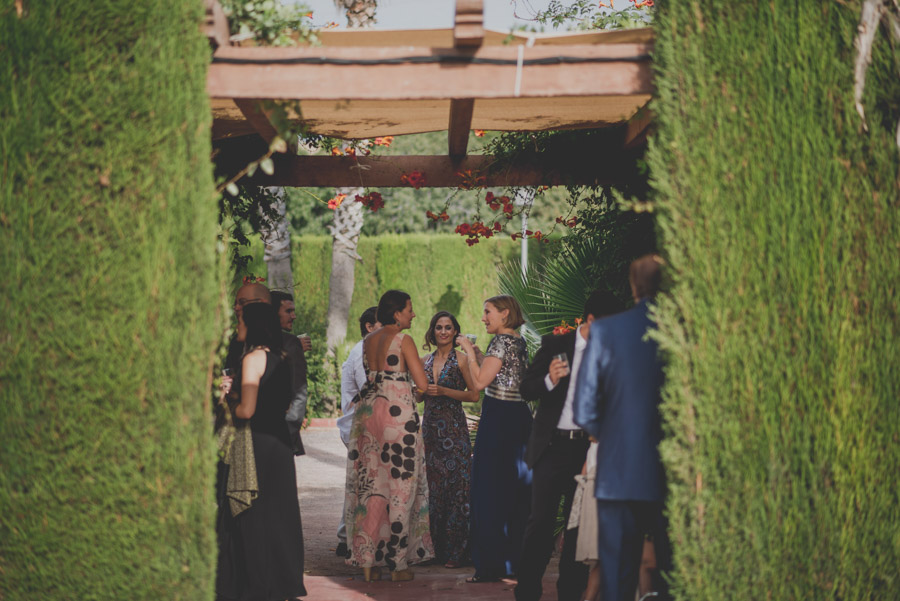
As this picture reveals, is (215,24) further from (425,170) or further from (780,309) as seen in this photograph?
(425,170)

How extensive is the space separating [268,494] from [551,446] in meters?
→ 1.71

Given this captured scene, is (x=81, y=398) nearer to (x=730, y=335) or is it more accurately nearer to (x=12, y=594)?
(x=12, y=594)

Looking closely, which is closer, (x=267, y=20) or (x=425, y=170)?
(x=267, y=20)

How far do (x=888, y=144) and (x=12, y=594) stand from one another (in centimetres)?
403

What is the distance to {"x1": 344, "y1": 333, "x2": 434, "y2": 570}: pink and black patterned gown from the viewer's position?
21.1 ft

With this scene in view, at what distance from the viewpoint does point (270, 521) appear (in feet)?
17.4

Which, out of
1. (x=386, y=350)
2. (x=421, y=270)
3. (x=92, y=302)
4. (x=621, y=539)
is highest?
(x=421, y=270)

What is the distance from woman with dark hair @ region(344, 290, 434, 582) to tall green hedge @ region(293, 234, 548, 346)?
13.9 meters

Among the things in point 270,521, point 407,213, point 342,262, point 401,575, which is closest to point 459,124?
point 270,521

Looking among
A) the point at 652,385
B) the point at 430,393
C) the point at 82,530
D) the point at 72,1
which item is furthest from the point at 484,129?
the point at 82,530

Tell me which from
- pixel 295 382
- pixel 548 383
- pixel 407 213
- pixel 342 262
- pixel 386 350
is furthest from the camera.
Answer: pixel 407 213

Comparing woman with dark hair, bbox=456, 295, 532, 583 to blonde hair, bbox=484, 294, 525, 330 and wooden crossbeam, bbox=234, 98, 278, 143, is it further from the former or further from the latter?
wooden crossbeam, bbox=234, 98, 278, 143

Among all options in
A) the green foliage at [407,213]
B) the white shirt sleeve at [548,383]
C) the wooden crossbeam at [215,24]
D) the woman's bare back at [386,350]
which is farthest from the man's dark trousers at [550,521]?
the green foliage at [407,213]

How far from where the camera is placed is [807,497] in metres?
3.59
